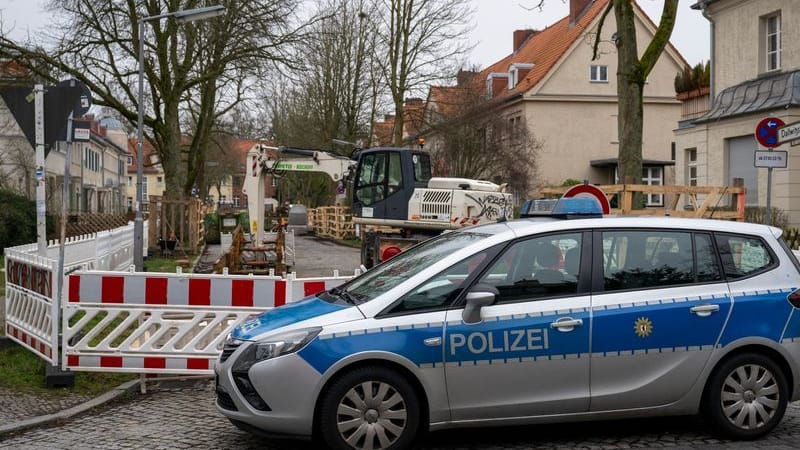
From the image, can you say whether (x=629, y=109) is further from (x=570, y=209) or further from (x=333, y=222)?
(x=333, y=222)

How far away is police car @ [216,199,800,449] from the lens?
601 cm

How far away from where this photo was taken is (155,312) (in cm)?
838

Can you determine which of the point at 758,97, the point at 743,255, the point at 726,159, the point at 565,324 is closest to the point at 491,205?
the point at 726,159

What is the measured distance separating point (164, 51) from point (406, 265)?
27.7 metres

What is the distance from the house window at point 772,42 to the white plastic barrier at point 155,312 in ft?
65.4

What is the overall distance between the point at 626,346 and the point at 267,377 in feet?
8.33

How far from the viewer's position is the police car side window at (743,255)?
676cm

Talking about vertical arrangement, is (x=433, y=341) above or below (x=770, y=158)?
below

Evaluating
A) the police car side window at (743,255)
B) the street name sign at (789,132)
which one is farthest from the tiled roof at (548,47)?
the police car side window at (743,255)

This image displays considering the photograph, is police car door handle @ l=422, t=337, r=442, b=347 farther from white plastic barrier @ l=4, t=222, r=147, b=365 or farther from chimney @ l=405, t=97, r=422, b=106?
chimney @ l=405, t=97, r=422, b=106

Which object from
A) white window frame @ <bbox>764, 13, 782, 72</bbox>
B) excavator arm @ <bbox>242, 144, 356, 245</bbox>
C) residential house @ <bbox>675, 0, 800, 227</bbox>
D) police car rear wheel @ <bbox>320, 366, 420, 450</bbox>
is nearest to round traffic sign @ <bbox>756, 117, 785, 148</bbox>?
police car rear wheel @ <bbox>320, 366, 420, 450</bbox>

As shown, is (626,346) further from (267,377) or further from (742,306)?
→ (267,377)

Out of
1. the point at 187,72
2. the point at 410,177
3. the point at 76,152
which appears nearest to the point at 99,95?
the point at 187,72

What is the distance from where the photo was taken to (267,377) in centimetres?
600
